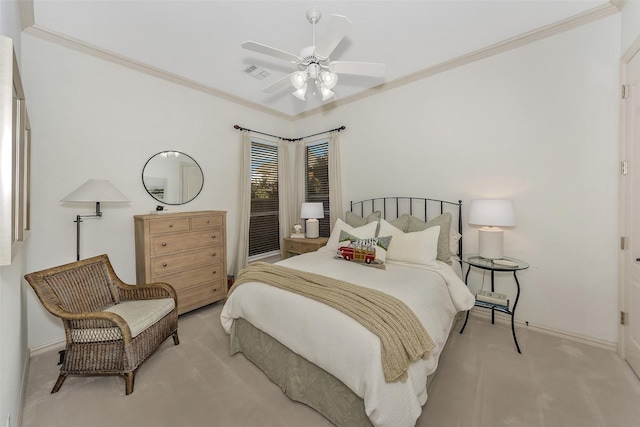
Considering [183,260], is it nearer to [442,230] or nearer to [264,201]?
[264,201]

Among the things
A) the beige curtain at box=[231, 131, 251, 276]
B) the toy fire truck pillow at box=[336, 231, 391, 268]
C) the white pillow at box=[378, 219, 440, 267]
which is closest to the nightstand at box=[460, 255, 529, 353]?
the white pillow at box=[378, 219, 440, 267]

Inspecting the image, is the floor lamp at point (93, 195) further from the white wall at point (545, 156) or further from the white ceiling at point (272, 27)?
the white wall at point (545, 156)

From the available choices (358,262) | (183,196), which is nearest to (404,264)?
(358,262)

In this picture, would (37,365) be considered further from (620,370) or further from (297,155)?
(620,370)

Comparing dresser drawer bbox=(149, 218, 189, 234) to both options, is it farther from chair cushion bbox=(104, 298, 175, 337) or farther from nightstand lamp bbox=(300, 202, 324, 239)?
nightstand lamp bbox=(300, 202, 324, 239)

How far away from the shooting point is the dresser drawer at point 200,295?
2.99 m

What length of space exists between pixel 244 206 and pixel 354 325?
2.99 meters

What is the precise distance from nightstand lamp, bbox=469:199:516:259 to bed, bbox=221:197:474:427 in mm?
295

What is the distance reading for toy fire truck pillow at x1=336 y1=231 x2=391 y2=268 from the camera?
2529 mm

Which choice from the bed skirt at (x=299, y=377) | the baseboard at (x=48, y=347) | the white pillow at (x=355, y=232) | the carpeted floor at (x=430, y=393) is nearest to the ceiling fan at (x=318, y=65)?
the white pillow at (x=355, y=232)

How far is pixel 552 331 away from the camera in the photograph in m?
2.56

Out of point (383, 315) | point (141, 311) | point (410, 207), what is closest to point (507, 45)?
point (410, 207)

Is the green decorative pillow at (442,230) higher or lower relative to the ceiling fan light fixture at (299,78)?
lower

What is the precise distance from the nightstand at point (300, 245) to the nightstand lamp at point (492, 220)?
205cm
